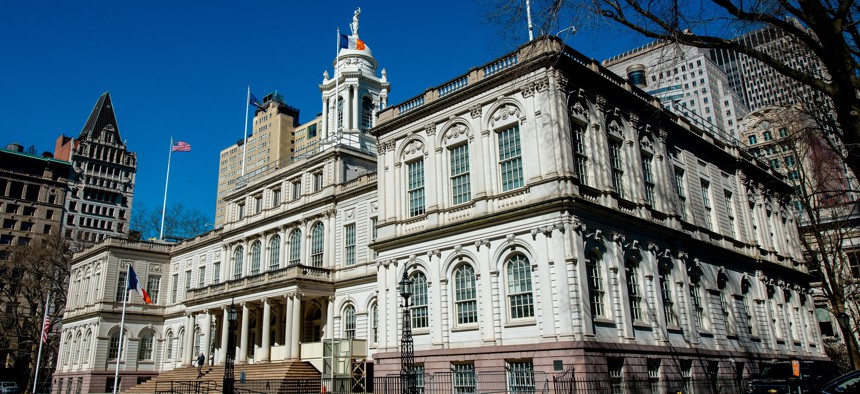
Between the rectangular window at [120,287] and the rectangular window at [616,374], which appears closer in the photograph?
the rectangular window at [616,374]

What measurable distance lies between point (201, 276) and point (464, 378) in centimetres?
3186

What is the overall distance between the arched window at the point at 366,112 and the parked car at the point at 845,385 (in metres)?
36.8

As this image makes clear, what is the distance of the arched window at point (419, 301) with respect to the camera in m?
27.0

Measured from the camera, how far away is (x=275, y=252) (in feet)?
139

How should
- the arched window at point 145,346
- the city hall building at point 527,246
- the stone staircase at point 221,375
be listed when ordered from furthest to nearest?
the arched window at point 145,346
the stone staircase at point 221,375
the city hall building at point 527,246

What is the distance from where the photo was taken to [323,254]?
1497 inches

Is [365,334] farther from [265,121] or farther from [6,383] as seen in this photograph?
[265,121]

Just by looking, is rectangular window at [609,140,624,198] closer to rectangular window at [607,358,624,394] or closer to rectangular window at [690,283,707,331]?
rectangular window at [690,283,707,331]

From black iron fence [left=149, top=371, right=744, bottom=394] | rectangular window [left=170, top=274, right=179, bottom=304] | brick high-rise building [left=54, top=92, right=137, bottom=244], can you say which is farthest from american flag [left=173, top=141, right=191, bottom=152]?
brick high-rise building [left=54, top=92, right=137, bottom=244]

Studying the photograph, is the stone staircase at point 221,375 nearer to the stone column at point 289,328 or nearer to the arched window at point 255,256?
the stone column at point 289,328

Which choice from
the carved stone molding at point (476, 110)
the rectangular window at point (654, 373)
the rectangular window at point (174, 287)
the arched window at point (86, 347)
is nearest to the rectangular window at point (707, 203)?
the rectangular window at point (654, 373)

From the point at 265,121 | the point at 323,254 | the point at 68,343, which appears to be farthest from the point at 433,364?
the point at 265,121

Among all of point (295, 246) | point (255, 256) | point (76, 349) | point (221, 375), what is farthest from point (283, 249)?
point (76, 349)

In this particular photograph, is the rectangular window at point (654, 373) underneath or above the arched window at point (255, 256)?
underneath
